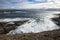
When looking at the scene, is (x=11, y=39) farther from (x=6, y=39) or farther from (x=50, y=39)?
(x=50, y=39)

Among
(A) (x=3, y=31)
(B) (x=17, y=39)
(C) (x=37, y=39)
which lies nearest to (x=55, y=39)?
(C) (x=37, y=39)

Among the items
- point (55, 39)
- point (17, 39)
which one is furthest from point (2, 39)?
point (55, 39)

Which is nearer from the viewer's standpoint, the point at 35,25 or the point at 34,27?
the point at 34,27

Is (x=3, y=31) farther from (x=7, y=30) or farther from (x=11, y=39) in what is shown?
(x=11, y=39)

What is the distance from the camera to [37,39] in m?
16.0

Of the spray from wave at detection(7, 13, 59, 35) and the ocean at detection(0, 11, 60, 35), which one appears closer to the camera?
the spray from wave at detection(7, 13, 59, 35)

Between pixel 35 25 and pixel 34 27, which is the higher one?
pixel 34 27

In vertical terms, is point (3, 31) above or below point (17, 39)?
below

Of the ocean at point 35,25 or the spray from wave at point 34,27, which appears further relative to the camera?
the ocean at point 35,25

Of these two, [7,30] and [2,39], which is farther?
[7,30]

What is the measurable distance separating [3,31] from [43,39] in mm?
13476

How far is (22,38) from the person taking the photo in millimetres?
16266

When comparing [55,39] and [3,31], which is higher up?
[55,39]

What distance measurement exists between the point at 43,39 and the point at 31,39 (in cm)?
120
